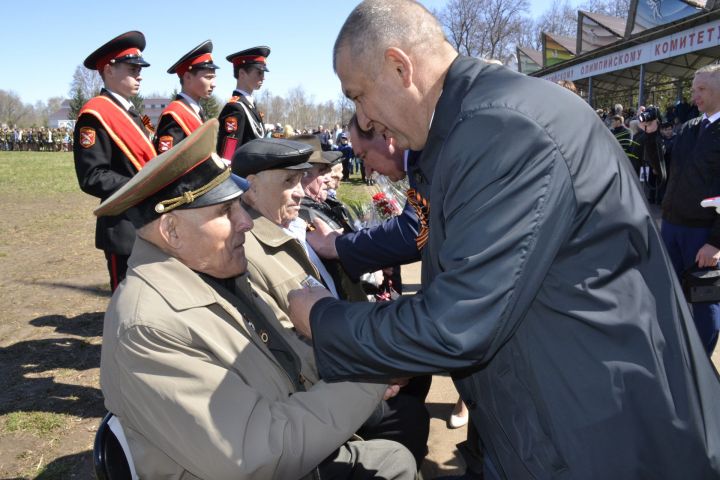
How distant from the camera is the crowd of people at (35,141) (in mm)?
51272

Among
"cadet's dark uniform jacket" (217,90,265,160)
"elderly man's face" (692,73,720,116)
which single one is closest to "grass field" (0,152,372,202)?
"cadet's dark uniform jacket" (217,90,265,160)

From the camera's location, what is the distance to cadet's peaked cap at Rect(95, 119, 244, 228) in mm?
1861

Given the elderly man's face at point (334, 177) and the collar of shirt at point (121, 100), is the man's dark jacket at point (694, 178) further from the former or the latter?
the collar of shirt at point (121, 100)

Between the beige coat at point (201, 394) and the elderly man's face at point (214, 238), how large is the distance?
12 centimetres

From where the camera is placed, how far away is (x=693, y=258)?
4.52 metres

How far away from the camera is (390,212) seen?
4.62 meters

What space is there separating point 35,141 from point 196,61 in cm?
5511

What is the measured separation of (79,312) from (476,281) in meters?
6.23

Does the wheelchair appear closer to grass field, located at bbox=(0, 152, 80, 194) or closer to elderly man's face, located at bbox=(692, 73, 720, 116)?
elderly man's face, located at bbox=(692, 73, 720, 116)

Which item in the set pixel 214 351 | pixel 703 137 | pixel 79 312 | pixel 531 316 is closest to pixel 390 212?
pixel 703 137

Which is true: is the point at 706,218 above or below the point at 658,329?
below

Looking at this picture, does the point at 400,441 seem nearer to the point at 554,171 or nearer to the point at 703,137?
the point at 554,171

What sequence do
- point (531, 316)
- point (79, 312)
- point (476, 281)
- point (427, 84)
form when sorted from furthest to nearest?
point (79, 312), point (427, 84), point (531, 316), point (476, 281)

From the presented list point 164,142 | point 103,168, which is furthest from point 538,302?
point 164,142
